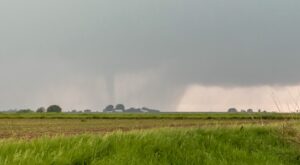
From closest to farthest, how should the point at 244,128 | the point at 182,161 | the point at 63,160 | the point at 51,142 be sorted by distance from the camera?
the point at 63,160 → the point at 51,142 → the point at 182,161 → the point at 244,128

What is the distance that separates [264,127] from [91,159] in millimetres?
7828

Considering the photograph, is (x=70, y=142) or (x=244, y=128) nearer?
(x=70, y=142)

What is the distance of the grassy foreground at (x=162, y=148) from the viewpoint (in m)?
7.27

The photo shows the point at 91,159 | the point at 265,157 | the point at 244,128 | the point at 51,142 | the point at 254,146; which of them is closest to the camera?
the point at 91,159

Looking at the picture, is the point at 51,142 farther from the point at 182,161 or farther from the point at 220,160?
the point at 220,160

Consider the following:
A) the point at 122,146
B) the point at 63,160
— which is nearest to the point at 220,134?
the point at 122,146

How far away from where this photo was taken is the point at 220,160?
Answer: 29.4ft

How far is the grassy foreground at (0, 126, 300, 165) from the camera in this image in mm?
7270

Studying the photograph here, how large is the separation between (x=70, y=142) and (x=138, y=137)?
5.39 ft

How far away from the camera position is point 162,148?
349 inches

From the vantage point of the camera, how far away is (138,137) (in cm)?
923

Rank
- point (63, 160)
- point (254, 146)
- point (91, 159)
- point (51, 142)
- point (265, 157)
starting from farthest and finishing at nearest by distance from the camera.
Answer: point (254, 146) < point (265, 157) < point (51, 142) < point (91, 159) < point (63, 160)

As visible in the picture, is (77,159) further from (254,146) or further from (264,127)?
(264,127)

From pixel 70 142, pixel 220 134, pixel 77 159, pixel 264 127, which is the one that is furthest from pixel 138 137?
pixel 264 127
